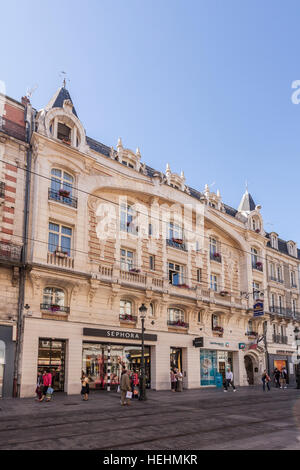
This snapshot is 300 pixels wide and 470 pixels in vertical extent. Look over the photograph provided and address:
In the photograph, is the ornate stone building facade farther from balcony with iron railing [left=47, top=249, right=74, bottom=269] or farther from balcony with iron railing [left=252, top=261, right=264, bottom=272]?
balcony with iron railing [left=252, top=261, right=264, bottom=272]

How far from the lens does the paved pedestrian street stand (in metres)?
10.3

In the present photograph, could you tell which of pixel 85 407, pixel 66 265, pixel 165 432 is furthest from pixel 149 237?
pixel 165 432

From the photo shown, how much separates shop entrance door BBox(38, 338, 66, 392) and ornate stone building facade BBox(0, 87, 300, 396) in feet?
0.19

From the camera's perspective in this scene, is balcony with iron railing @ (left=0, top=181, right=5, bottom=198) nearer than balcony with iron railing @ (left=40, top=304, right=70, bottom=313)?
Yes

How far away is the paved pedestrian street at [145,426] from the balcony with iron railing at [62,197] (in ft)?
38.6

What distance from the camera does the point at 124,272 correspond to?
27875 mm

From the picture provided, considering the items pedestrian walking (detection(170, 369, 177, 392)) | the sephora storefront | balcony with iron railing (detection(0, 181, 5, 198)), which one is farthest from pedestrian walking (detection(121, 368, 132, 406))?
balcony with iron railing (detection(0, 181, 5, 198))

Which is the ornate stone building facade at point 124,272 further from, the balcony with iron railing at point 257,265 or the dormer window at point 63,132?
the balcony with iron railing at point 257,265

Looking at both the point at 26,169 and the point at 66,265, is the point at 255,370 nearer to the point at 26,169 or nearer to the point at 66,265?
the point at 66,265

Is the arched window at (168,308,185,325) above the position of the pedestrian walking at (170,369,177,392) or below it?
above

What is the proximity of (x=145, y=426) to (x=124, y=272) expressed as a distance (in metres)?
15.4
